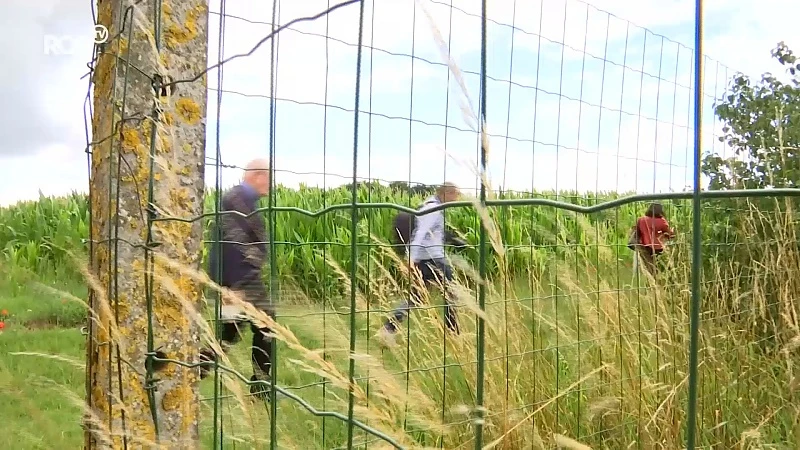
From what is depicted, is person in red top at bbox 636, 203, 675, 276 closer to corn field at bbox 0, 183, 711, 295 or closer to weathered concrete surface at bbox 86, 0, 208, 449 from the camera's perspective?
corn field at bbox 0, 183, 711, 295

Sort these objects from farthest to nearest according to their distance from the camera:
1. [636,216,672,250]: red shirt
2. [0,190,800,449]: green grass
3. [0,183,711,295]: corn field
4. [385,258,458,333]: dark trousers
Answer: [636,216,672,250]: red shirt < [0,183,711,295]: corn field < [385,258,458,333]: dark trousers < [0,190,800,449]: green grass

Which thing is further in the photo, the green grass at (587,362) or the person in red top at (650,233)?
the person in red top at (650,233)

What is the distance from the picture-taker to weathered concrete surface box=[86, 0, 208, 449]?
1.45 meters

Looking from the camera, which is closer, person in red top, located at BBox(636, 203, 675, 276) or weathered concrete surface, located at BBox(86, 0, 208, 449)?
A: weathered concrete surface, located at BBox(86, 0, 208, 449)

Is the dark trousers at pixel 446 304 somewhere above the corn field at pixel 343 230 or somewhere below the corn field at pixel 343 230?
below

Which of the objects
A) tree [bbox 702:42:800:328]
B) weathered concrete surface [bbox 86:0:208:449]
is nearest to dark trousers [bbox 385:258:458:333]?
weathered concrete surface [bbox 86:0:208:449]

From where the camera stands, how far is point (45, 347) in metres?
4.66

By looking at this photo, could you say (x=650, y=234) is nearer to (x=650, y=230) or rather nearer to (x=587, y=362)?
(x=650, y=230)

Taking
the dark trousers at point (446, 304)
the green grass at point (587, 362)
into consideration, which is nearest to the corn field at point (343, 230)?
the green grass at point (587, 362)

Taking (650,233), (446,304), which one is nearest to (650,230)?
(650,233)

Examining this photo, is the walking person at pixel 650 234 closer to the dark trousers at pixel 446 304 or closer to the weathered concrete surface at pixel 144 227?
the dark trousers at pixel 446 304

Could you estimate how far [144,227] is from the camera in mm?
1472

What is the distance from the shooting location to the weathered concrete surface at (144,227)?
1.45 meters

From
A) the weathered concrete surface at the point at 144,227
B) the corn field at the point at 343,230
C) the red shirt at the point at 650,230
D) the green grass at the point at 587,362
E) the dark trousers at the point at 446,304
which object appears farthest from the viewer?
the red shirt at the point at 650,230
